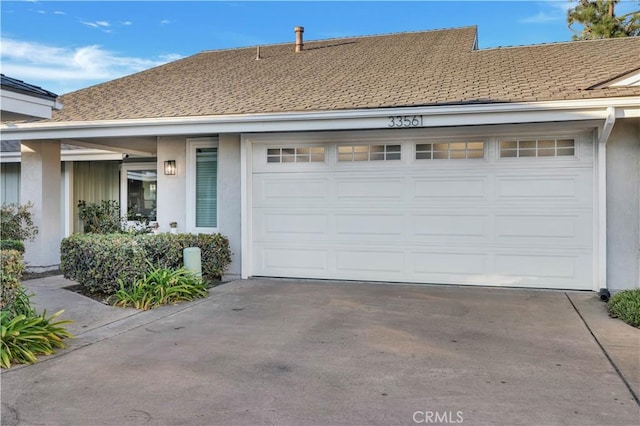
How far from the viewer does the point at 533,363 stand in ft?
14.0

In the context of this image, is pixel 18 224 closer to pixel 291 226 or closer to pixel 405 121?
pixel 291 226

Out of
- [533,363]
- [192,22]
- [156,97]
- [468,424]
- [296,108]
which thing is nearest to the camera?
[468,424]

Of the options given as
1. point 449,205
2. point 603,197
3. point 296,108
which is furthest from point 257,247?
point 603,197

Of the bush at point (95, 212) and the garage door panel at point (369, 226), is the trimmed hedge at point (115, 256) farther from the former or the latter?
the bush at point (95, 212)

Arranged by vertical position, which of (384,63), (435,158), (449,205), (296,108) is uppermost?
(384,63)

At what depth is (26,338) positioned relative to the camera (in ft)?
14.4

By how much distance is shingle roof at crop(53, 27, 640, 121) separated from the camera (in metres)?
7.59

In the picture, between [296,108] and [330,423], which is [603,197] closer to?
[296,108]

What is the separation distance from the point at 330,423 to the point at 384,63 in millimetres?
8793

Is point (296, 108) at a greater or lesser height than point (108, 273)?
greater

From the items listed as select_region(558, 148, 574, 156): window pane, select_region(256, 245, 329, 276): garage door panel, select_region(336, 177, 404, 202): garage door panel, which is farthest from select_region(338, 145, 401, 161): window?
select_region(558, 148, 574, 156): window pane

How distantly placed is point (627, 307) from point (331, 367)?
3.94 m

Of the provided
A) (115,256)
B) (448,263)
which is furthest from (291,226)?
(115,256)

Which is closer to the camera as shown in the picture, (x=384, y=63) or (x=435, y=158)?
(x=435, y=158)
